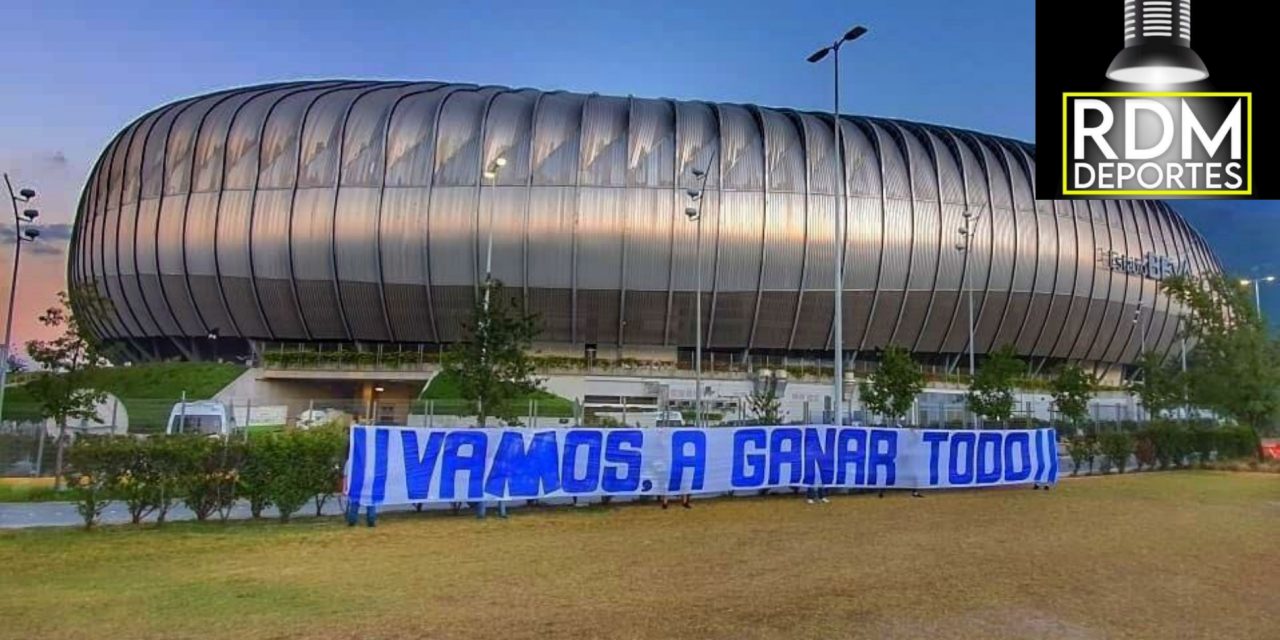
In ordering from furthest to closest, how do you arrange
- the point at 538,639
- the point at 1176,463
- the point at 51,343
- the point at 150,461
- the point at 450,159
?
1. the point at 450,159
2. the point at 1176,463
3. the point at 51,343
4. the point at 150,461
5. the point at 538,639

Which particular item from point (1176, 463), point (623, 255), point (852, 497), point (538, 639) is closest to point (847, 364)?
point (623, 255)

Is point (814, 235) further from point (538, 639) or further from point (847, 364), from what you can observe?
point (538, 639)

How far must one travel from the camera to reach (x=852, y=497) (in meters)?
21.3

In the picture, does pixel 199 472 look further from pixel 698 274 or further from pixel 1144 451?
pixel 1144 451

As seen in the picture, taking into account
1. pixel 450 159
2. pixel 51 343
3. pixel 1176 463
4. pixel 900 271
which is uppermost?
pixel 450 159

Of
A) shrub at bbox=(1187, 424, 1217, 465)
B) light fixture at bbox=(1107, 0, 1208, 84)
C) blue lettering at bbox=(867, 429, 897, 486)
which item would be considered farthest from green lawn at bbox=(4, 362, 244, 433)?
light fixture at bbox=(1107, 0, 1208, 84)

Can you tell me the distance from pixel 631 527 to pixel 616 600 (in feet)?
21.1

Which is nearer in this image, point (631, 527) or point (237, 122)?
point (631, 527)

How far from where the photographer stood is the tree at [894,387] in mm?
36750

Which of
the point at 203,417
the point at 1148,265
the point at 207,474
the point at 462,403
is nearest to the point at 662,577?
the point at 207,474

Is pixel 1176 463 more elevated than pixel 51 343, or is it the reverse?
pixel 51 343

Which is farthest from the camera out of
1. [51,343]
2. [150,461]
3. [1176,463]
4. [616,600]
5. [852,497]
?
[1176,463]

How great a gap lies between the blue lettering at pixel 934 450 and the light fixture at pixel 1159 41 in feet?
62.8

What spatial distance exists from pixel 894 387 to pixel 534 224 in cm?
2744
